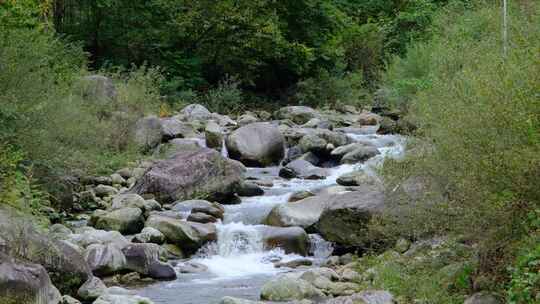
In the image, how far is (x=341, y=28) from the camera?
29.8m

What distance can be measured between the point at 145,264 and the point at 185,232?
1.26 metres

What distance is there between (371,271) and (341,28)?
21508 mm

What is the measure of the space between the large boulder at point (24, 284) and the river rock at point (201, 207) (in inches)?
186

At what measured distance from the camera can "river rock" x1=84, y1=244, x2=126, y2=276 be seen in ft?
32.6

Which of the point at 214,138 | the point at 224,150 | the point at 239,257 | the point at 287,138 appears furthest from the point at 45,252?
the point at 287,138

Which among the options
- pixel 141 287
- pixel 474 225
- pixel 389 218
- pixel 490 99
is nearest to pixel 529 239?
pixel 474 225

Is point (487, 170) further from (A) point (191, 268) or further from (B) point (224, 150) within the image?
(B) point (224, 150)

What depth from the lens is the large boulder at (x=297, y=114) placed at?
74.4 feet

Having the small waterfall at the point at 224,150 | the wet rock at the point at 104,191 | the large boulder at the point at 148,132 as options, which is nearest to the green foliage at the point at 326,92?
the small waterfall at the point at 224,150

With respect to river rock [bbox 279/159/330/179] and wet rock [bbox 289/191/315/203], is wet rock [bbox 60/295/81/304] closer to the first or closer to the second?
wet rock [bbox 289/191/315/203]

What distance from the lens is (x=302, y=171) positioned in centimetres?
1608

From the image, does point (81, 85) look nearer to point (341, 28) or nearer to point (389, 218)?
point (389, 218)

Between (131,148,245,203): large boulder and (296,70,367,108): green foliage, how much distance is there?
42.2ft

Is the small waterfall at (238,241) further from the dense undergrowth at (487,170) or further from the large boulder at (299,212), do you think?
the dense undergrowth at (487,170)
